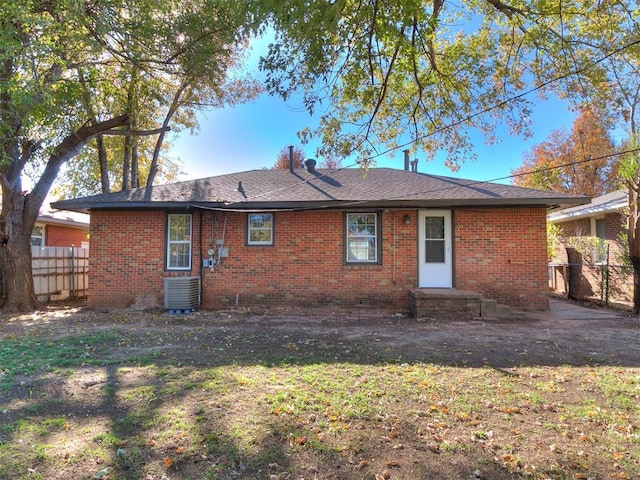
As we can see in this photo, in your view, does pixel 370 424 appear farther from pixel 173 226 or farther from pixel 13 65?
pixel 13 65

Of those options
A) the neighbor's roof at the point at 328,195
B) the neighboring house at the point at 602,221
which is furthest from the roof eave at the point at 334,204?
the neighboring house at the point at 602,221

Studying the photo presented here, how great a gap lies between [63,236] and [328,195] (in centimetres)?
1473

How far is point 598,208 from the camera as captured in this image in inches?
504

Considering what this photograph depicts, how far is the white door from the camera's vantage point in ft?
31.7

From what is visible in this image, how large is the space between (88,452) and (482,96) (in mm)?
6794

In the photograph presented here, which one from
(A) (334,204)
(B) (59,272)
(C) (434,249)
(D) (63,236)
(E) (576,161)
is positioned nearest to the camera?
(A) (334,204)

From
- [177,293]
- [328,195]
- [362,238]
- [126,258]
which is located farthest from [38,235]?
[362,238]

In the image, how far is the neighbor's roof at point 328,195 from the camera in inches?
362

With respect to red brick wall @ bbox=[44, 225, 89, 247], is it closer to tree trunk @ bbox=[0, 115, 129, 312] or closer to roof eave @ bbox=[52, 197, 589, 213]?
tree trunk @ bbox=[0, 115, 129, 312]

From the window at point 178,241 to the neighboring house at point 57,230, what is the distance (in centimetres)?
745

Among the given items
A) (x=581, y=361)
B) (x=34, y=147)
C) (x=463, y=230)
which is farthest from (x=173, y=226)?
(x=581, y=361)

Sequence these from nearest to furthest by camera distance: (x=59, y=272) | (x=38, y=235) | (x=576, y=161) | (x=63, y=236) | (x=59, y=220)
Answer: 1. (x=59, y=272)
2. (x=38, y=235)
3. (x=59, y=220)
4. (x=63, y=236)
5. (x=576, y=161)

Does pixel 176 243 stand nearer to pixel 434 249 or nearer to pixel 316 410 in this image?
pixel 434 249

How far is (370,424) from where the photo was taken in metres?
3.26
